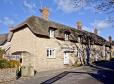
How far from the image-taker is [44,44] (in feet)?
101

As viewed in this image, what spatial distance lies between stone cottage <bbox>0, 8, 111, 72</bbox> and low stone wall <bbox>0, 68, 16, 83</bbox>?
17.0ft

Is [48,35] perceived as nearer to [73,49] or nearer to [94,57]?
[73,49]

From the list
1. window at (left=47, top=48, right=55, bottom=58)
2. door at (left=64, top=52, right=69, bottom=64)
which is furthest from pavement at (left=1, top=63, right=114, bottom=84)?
door at (left=64, top=52, right=69, bottom=64)

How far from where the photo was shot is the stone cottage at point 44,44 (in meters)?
29.2

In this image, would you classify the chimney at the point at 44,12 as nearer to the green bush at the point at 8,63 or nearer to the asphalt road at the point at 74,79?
the asphalt road at the point at 74,79

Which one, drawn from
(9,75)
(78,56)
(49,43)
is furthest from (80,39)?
(9,75)

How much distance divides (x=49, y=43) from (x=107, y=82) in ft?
52.7

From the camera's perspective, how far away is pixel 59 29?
115ft

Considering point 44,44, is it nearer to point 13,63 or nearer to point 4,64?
point 13,63

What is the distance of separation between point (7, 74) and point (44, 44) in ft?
40.7

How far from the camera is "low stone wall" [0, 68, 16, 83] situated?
1830 centimetres

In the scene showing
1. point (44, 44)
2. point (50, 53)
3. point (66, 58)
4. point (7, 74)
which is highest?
point (44, 44)

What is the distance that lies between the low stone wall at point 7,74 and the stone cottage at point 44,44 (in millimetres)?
5182

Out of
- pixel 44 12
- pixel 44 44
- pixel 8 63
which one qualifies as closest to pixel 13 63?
pixel 8 63
